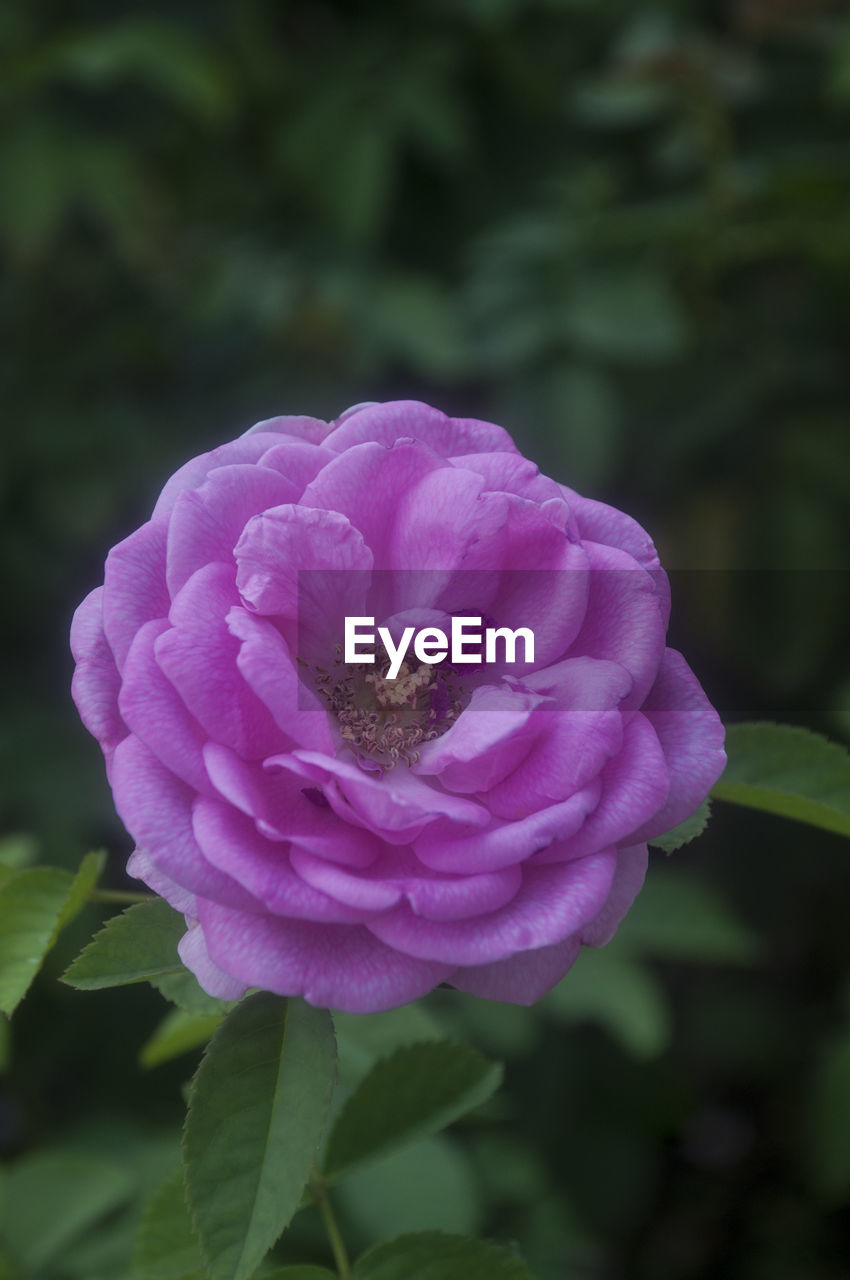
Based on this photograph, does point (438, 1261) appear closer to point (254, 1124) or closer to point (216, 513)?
point (254, 1124)

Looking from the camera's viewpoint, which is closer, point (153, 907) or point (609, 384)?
point (153, 907)

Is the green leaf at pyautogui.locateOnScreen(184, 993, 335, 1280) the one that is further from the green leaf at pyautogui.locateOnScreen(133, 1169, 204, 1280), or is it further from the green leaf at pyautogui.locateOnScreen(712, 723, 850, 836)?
the green leaf at pyautogui.locateOnScreen(712, 723, 850, 836)

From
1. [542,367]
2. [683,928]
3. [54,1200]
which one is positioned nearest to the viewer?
[54,1200]

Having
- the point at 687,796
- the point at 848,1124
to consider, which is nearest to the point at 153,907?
the point at 687,796

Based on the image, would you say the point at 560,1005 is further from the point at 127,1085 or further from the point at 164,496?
the point at 164,496

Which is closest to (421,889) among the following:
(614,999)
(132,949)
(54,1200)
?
(132,949)

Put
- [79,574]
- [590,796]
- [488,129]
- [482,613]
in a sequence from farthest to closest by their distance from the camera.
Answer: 1. [488,129]
2. [79,574]
3. [482,613]
4. [590,796]

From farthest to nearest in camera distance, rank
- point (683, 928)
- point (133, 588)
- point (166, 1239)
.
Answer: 1. point (683, 928)
2. point (166, 1239)
3. point (133, 588)
